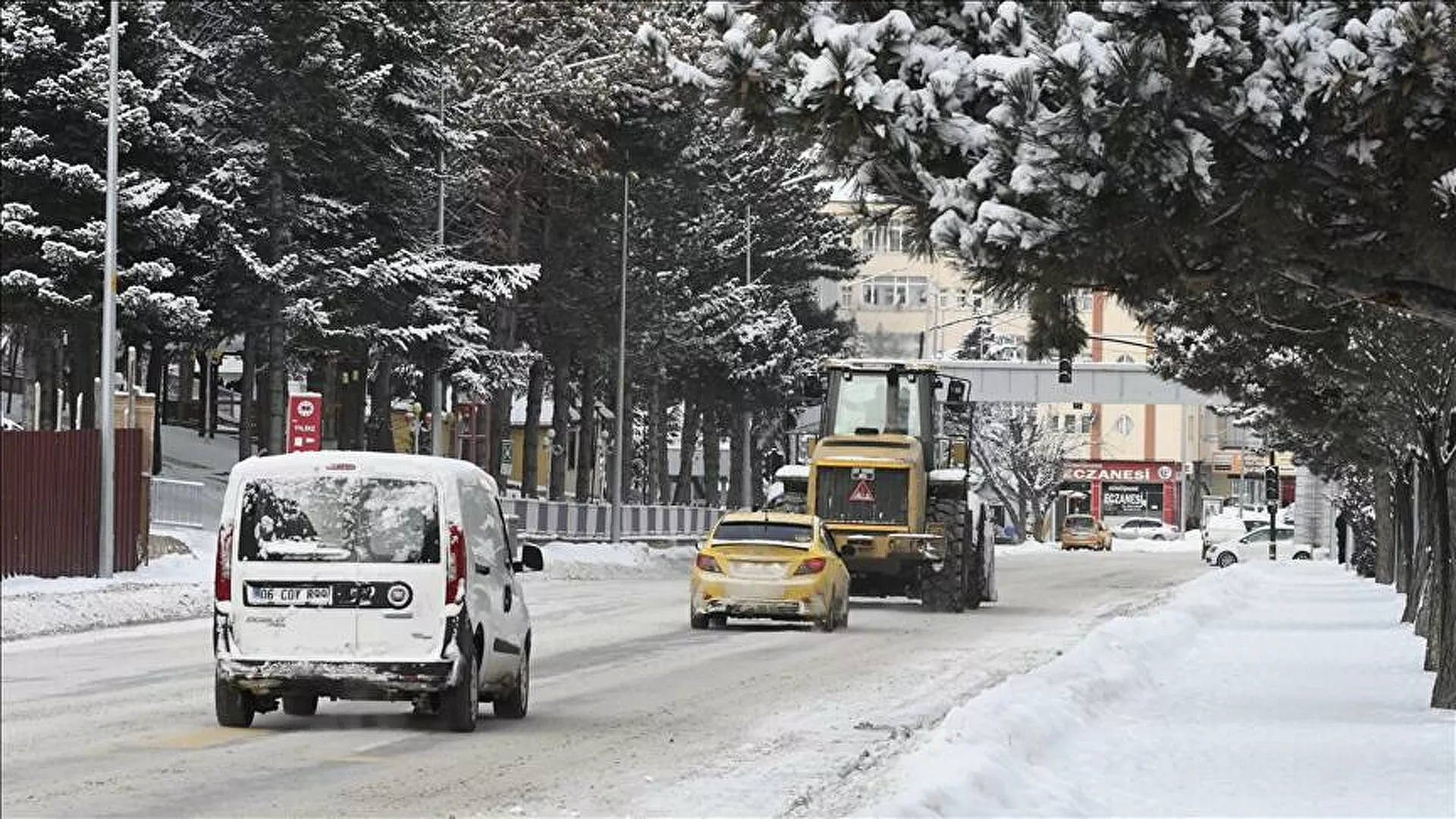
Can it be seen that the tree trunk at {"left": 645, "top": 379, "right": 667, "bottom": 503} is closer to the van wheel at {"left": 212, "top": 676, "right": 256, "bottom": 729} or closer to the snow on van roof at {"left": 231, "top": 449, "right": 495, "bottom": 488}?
the van wheel at {"left": 212, "top": 676, "right": 256, "bottom": 729}

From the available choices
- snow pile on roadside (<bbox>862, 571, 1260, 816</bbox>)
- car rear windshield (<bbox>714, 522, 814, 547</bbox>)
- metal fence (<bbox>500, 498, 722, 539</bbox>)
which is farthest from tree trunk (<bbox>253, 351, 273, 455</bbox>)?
snow pile on roadside (<bbox>862, 571, 1260, 816</bbox>)

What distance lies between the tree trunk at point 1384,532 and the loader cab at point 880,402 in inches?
494

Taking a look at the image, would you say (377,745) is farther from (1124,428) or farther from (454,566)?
(1124,428)

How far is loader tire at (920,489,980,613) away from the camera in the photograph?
38688mm

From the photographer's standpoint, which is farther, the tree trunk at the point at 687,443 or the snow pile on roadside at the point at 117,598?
the tree trunk at the point at 687,443

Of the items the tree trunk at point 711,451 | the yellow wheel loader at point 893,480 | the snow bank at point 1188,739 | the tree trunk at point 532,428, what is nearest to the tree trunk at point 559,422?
the tree trunk at point 532,428

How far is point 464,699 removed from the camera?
16.7 m

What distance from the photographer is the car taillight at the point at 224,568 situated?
640 inches

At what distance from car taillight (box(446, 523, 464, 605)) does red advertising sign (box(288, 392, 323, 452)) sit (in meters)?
24.7

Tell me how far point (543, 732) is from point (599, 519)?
5268 cm

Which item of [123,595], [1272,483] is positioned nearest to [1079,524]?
[1272,483]

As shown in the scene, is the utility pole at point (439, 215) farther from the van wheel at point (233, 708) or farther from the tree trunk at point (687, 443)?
the van wheel at point (233, 708)

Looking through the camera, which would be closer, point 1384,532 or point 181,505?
point 181,505

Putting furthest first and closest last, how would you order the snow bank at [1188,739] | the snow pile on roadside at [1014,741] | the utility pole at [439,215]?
the utility pole at [439,215]
the snow bank at [1188,739]
the snow pile on roadside at [1014,741]
